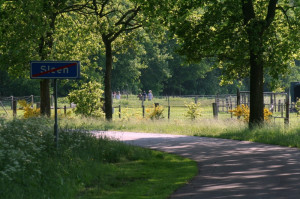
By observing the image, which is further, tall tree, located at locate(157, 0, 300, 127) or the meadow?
tall tree, located at locate(157, 0, 300, 127)

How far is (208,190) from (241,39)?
12572 millimetres

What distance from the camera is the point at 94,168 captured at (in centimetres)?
1218

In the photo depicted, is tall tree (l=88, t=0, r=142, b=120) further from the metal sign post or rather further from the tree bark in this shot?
the metal sign post

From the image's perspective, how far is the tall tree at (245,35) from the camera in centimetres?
2158

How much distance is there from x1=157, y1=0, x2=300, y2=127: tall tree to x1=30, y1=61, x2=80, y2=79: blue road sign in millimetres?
9670

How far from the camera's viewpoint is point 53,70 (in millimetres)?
12961

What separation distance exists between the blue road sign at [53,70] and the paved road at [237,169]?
12.4 ft

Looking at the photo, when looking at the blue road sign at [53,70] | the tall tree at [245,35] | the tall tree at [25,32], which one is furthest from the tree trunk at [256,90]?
the blue road sign at [53,70]

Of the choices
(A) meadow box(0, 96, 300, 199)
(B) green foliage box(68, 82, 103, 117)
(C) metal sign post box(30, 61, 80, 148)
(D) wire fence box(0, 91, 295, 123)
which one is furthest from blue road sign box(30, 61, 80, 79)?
(B) green foliage box(68, 82, 103, 117)

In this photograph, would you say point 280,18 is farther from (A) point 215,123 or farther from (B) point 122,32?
(B) point 122,32

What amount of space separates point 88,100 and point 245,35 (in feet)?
42.9

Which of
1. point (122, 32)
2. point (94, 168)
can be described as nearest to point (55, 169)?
point (94, 168)

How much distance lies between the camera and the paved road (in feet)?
32.0

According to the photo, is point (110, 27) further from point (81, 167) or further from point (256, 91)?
point (81, 167)
